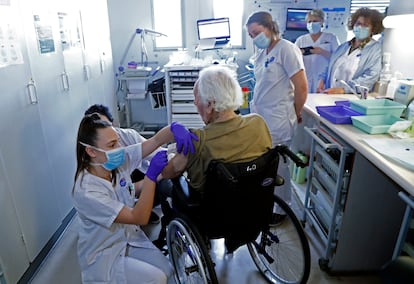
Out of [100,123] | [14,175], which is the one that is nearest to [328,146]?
[100,123]

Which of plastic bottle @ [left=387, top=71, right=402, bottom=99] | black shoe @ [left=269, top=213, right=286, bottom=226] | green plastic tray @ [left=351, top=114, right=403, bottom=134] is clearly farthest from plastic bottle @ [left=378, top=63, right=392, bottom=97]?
black shoe @ [left=269, top=213, right=286, bottom=226]

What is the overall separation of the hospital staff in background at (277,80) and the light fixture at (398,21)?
0.63 m

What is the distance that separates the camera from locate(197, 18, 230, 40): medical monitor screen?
11.7 ft

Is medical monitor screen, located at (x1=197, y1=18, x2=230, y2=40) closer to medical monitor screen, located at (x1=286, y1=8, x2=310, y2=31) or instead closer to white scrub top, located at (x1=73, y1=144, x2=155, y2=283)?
medical monitor screen, located at (x1=286, y1=8, x2=310, y2=31)

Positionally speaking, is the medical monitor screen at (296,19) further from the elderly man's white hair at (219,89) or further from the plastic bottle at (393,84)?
the elderly man's white hair at (219,89)

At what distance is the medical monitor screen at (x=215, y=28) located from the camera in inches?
141

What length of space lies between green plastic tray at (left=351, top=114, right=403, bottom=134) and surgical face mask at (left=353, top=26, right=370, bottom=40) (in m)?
0.90

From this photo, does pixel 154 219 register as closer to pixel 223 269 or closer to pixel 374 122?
pixel 223 269

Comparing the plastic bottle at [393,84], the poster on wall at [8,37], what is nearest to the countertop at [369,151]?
the plastic bottle at [393,84]

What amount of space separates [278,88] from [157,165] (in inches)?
42.6

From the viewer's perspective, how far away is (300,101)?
6.48ft

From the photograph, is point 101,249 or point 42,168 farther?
point 42,168

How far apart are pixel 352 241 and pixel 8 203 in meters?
1.79

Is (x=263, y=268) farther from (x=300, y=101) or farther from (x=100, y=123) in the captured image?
(x=100, y=123)
